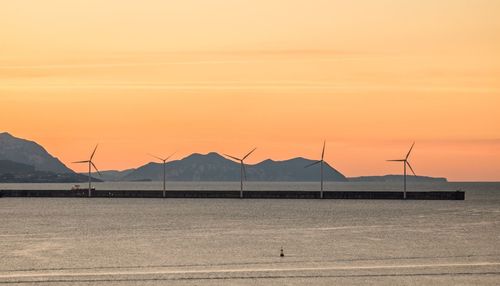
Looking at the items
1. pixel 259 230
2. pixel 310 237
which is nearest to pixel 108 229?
pixel 259 230

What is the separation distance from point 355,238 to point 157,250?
2651 centimetres

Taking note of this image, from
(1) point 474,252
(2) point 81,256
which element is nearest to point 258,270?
(2) point 81,256

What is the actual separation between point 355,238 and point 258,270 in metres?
39.1

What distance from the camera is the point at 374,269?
192ft

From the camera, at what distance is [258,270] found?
190 ft

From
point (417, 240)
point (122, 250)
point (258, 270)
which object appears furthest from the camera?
point (417, 240)

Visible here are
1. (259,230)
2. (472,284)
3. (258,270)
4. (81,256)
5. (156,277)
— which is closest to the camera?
(472,284)

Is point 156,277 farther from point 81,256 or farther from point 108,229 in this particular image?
point 108,229

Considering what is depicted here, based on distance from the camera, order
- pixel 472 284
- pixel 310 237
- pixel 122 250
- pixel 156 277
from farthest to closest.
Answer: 1. pixel 310 237
2. pixel 122 250
3. pixel 156 277
4. pixel 472 284

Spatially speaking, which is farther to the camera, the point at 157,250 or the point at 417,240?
the point at 417,240

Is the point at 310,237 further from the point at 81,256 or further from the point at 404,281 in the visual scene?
the point at 404,281

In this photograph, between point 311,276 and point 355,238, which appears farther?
point 355,238

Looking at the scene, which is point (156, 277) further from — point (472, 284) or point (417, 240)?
point (417, 240)

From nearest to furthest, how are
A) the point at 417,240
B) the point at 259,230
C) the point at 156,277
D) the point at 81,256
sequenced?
1. the point at 156,277
2. the point at 81,256
3. the point at 417,240
4. the point at 259,230
